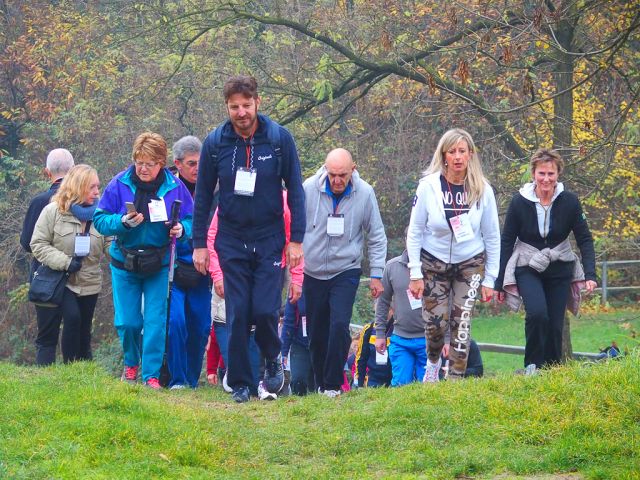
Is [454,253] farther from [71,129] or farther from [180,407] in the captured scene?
[71,129]

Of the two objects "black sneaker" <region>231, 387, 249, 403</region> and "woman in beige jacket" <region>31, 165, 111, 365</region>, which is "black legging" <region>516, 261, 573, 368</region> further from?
"woman in beige jacket" <region>31, 165, 111, 365</region>

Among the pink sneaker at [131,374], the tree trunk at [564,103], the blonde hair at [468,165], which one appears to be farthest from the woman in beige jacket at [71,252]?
the tree trunk at [564,103]

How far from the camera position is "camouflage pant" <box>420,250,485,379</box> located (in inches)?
323

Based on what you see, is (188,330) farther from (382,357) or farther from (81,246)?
(382,357)

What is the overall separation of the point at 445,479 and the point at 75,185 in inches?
205

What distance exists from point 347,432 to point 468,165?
8.87 feet

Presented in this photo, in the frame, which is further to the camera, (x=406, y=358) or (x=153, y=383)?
(x=406, y=358)

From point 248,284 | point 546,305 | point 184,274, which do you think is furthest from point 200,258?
point 546,305

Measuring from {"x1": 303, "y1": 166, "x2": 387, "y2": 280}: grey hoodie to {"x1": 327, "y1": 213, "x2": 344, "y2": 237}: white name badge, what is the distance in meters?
0.04

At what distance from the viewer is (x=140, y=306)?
8.88 m

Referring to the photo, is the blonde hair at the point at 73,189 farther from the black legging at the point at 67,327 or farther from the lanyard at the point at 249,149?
the lanyard at the point at 249,149

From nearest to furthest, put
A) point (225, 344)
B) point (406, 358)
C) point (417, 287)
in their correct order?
point (417, 287) < point (406, 358) < point (225, 344)

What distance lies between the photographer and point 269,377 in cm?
807

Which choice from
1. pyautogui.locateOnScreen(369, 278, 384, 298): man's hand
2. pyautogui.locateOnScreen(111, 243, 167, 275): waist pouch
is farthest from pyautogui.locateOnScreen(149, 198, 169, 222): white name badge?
pyautogui.locateOnScreen(369, 278, 384, 298): man's hand
